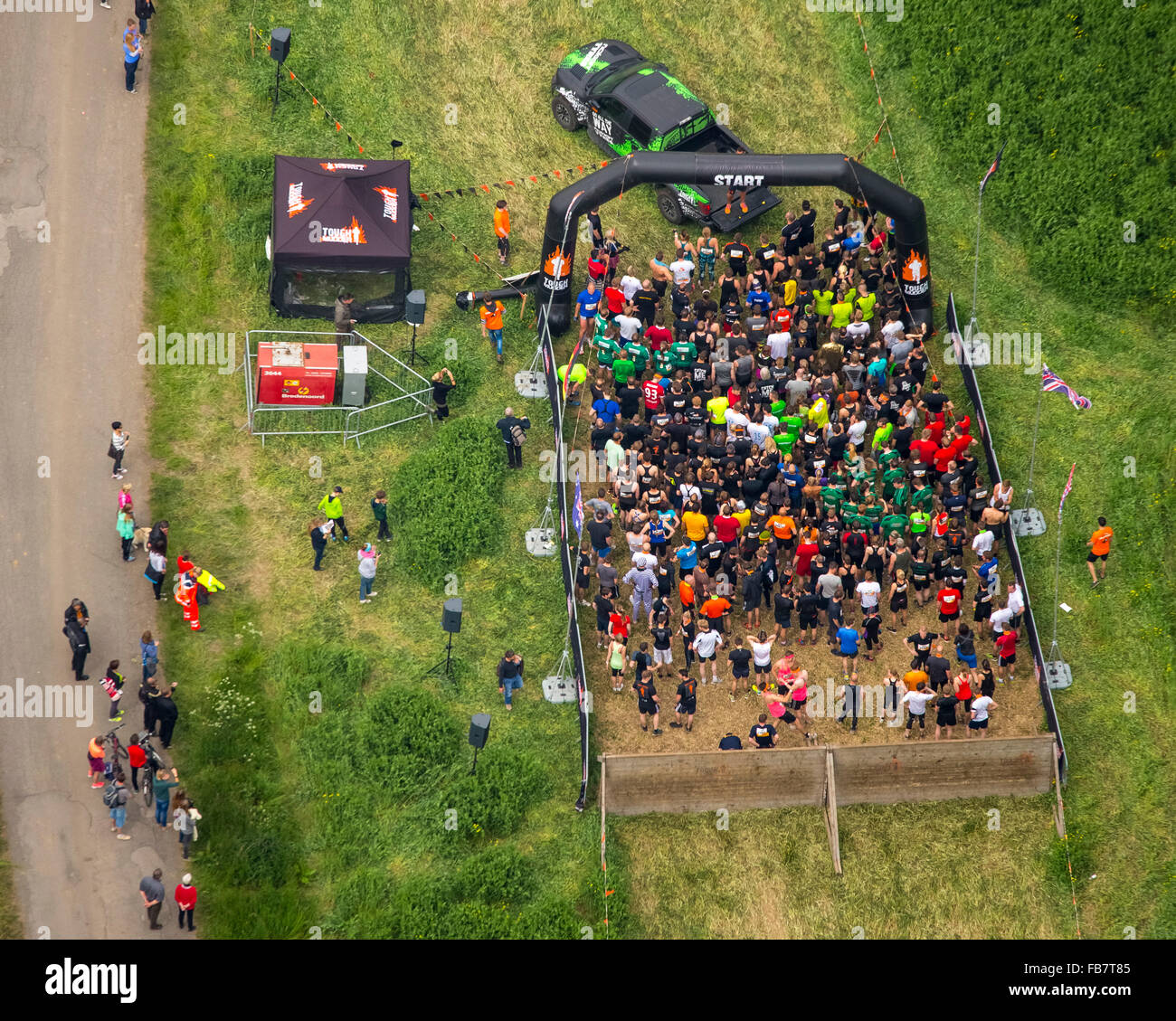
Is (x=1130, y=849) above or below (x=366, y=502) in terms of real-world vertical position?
below

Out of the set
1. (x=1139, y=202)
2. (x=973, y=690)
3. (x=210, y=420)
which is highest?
(x=1139, y=202)

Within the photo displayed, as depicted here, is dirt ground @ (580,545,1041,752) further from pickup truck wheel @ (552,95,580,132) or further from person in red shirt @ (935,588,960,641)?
pickup truck wheel @ (552,95,580,132)

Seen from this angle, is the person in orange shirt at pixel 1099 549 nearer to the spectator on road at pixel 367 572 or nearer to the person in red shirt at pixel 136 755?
the spectator on road at pixel 367 572

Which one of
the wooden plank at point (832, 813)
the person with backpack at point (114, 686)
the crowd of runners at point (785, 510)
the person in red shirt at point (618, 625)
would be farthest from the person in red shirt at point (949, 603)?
the person with backpack at point (114, 686)

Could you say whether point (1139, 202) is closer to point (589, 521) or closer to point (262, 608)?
point (589, 521)

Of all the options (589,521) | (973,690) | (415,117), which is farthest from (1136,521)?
(415,117)
